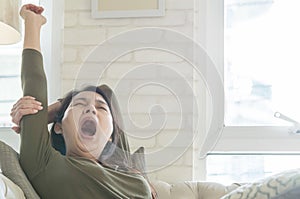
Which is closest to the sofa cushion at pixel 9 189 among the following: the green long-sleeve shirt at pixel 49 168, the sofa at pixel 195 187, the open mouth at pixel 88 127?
the sofa at pixel 195 187

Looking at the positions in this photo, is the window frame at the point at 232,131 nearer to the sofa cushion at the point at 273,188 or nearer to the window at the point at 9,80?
the window at the point at 9,80

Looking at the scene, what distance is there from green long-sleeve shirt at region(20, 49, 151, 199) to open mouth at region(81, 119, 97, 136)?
11cm

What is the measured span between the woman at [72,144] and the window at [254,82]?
0.69 meters

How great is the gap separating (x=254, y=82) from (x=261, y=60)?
0.35 ft

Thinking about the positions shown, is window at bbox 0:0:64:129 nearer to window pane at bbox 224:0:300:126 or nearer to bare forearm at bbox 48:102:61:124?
bare forearm at bbox 48:102:61:124

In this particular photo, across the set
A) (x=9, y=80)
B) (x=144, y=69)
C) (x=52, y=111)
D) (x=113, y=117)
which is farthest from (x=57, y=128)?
(x=9, y=80)

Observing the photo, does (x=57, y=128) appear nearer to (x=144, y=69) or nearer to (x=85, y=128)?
(x=85, y=128)

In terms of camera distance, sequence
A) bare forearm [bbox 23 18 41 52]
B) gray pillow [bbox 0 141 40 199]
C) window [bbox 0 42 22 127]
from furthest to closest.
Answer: window [bbox 0 42 22 127]
bare forearm [bbox 23 18 41 52]
gray pillow [bbox 0 141 40 199]

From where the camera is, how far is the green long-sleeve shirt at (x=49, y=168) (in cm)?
154

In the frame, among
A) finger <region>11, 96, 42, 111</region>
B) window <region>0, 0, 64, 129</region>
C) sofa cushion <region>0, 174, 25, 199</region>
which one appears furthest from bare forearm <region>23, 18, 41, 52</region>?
window <region>0, 0, 64, 129</region>

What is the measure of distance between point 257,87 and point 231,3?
40cm

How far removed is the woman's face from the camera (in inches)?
67.6

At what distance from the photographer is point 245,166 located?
2330mm

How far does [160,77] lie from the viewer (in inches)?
91.0
